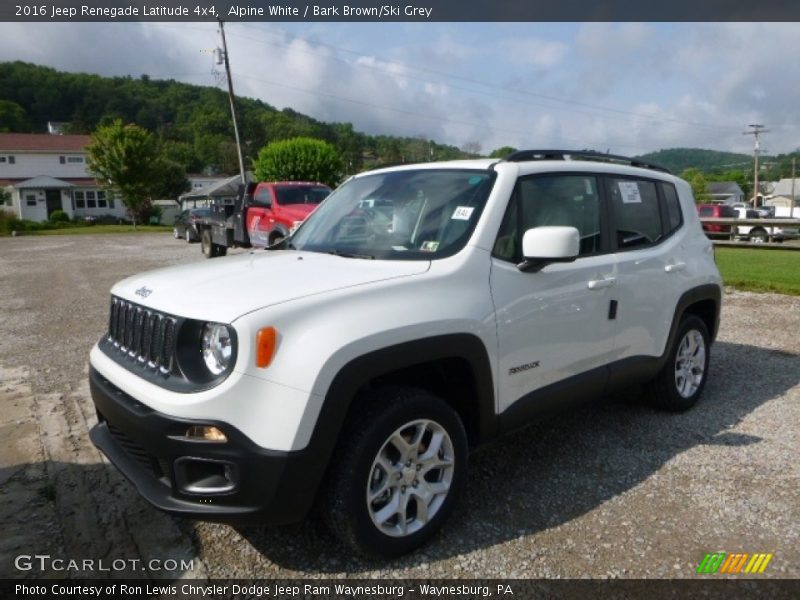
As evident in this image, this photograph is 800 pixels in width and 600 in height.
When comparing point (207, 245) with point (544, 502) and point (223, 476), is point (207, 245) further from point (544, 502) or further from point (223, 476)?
point (223, 476)

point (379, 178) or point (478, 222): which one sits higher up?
point (379, 178)

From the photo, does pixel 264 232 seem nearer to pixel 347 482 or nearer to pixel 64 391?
pixel 64 391

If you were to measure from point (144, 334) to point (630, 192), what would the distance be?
3.21 metres

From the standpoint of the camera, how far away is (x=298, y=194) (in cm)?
1403

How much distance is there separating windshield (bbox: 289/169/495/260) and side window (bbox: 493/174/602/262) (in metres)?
0.18

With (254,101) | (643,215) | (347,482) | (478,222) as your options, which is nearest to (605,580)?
(347,482)

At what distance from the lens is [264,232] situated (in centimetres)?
1366

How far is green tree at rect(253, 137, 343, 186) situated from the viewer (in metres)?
37.9

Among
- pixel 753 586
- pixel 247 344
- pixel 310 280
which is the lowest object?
pixel 753 586

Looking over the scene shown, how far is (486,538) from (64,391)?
13.4 feet

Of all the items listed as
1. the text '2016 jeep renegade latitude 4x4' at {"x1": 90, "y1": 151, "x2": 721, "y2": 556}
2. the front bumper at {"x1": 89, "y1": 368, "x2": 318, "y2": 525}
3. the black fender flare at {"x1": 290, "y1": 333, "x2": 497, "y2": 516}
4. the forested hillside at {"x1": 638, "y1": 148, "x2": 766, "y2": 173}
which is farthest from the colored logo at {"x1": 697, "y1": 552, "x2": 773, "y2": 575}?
the forested hillside at {"x1": 638, "y1": 148, "x2": 766, "y2": 173}

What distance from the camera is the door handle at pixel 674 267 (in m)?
4.27

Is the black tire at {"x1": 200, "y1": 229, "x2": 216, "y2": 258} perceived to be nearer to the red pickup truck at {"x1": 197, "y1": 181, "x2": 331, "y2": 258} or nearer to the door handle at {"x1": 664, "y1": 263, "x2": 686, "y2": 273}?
the red pickup truck at {"x1": 197, "y1": 181, "x2": 331, "y2": 258}

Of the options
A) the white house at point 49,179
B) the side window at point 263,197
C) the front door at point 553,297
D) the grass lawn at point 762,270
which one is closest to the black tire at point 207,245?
the side window at point 263,197
